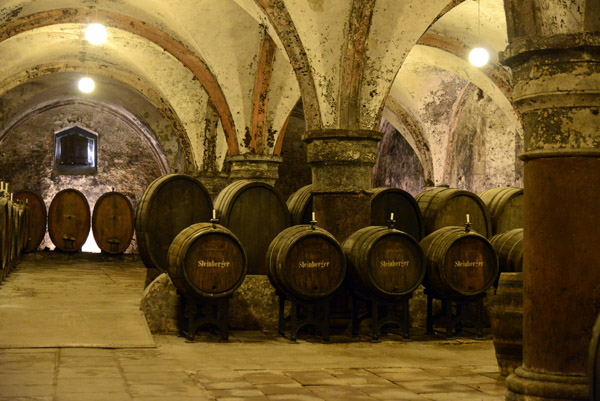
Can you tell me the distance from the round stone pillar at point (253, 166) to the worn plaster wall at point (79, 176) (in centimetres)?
953

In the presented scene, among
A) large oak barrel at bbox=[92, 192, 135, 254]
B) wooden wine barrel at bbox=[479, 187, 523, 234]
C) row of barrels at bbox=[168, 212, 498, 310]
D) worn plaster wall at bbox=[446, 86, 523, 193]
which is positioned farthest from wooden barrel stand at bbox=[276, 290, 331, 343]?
large oak barrel at bbox=[92, 192, 135, 254]

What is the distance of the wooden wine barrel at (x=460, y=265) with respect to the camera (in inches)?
281

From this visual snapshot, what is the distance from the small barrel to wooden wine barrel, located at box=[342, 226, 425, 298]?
104cm

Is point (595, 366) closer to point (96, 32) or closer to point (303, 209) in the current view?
point (303, 209)

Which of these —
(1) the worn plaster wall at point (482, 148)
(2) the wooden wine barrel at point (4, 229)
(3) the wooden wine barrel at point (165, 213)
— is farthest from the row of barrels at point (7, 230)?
(1) the worn plaster wall at point (482, 148)

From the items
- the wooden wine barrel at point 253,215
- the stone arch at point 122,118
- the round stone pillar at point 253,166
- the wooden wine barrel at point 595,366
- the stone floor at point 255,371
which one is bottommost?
the stone floor at point 255,371

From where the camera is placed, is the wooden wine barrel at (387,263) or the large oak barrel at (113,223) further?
the large oak barrel at (113,223)

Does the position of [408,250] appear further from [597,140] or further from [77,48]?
[77,48]

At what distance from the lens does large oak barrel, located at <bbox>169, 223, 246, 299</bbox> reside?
6621 mm

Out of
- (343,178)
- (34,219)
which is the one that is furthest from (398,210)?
(34,219)

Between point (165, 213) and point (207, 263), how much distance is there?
66.1 inches

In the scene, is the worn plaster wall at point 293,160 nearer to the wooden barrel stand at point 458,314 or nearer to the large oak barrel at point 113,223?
the large oak barrel at point 113,223

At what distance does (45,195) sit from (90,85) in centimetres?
652

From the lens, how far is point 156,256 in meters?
8.17
